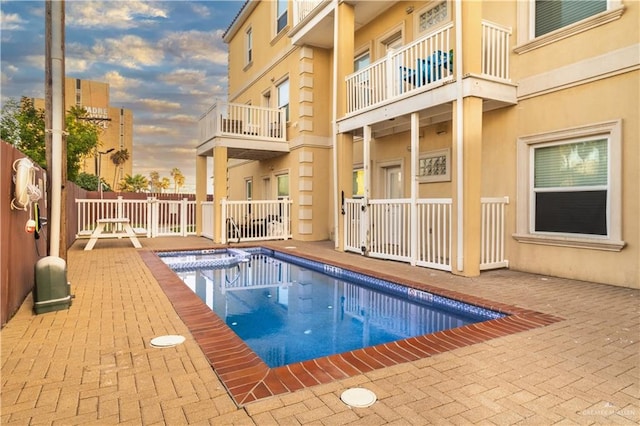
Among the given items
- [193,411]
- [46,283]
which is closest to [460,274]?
[193,411]

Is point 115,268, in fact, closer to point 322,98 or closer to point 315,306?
point 315,306

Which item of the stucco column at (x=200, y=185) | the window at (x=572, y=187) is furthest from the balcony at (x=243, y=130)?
the window at (x=572, y=187)

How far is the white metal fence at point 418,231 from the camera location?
257 inches

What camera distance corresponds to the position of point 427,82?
687cm

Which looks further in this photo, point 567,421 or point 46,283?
point 46,283

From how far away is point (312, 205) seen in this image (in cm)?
1162

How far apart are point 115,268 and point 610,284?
27.2 feet

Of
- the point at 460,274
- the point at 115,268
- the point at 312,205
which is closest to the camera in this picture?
the point at 460,274

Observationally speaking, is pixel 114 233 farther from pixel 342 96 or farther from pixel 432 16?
pixel 432 16

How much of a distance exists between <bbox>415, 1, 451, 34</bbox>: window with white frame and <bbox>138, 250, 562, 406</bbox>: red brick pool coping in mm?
6737

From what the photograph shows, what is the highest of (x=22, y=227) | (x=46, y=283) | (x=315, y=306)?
(x=22, y=227)

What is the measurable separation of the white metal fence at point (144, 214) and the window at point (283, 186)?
345 cm

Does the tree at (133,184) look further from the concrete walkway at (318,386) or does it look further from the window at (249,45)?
the concrete walkway at (318,386)

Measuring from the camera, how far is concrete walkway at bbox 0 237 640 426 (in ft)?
6.49
